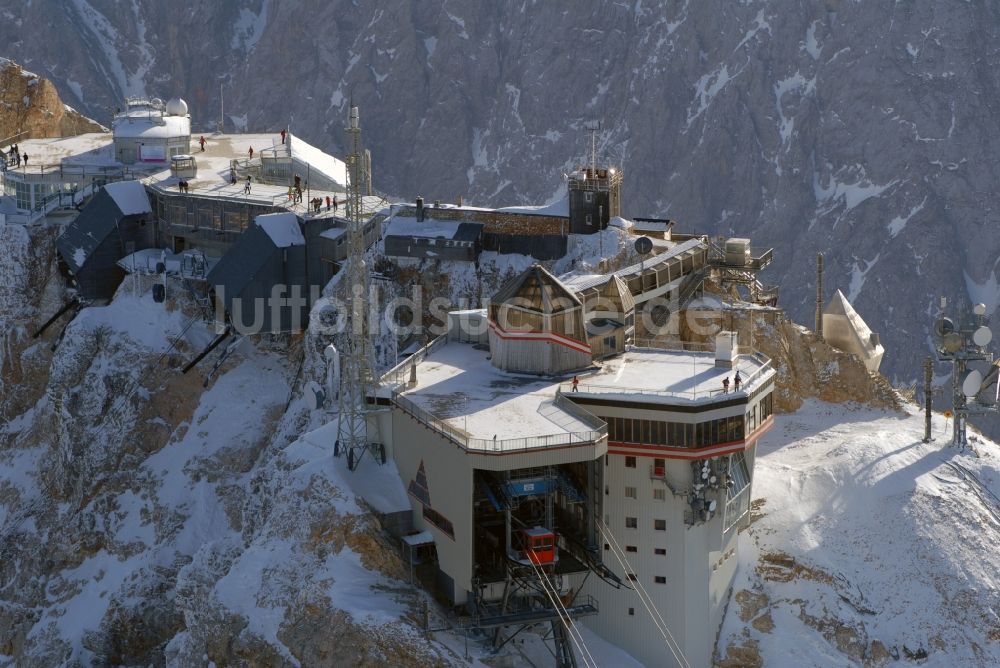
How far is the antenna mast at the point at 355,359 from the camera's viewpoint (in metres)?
90.6

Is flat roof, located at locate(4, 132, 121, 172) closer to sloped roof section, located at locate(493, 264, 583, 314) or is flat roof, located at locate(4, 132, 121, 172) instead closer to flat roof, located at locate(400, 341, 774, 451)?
flat roof, located at locate(400, 341, 774, 451)

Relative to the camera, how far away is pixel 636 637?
85.8 metres

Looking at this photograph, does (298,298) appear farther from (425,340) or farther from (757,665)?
(757,665)

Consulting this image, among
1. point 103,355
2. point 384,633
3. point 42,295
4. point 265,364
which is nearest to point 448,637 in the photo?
point 384,633

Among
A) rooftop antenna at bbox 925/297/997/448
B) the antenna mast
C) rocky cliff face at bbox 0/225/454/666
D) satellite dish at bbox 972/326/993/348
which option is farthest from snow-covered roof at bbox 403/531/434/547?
satellite dish at bbox 972/326/993/348

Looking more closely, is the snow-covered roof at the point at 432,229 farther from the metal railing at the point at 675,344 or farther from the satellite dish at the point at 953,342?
the satellite dish at the point at 953,342

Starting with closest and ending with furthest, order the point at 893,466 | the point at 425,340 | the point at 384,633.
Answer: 1. the point at 384,633
2. the point at 893,466
3. the point at 425,340

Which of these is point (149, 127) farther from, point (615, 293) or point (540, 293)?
point (540, 293)

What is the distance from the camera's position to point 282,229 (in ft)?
407

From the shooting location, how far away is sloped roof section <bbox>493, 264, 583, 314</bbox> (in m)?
88.9

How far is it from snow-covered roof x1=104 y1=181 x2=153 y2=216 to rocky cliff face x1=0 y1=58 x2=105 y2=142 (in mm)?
36881

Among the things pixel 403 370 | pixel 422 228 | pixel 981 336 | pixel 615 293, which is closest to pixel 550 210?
pixel 422 228

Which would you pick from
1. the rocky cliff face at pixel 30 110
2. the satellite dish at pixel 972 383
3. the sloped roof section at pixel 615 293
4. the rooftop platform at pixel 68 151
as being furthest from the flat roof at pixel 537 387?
the rocky cliff face at pixel 30 110

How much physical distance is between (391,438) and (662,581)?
16.5 meters
